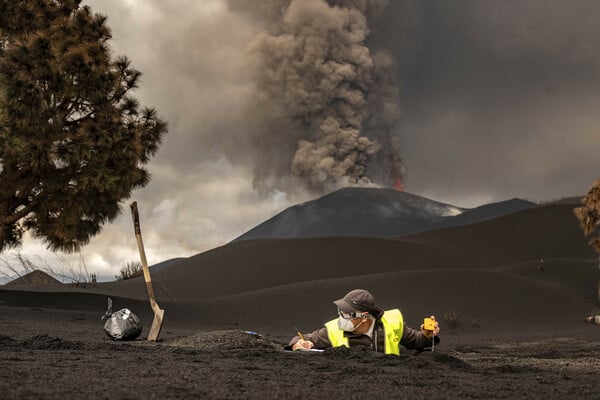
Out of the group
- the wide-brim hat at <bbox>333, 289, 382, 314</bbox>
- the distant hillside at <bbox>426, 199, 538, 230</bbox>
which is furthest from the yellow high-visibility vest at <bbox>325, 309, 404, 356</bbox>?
the distant hillside at <bbox>426, 199, 538, 230</bbox>

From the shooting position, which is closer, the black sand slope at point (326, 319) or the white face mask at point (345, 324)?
the black sand slope at point (326, 319)

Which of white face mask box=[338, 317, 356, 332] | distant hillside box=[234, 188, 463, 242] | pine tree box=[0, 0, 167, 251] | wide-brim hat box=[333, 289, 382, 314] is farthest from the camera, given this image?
distant hillside box=[234, 188, 463, 242]

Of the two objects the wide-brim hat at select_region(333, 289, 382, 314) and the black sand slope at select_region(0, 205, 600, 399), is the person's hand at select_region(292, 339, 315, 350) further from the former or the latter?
the wide-brim hat at select_region(333, 289, 382, 314)

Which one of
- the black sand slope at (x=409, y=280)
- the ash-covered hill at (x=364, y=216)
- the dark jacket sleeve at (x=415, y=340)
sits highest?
the ash-covered hill at (x=364, y=216)

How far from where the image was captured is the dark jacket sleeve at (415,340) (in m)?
6.20

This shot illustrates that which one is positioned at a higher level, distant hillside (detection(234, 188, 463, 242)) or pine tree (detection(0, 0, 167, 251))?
distant hillside (detection(234, 188, 463, 242))

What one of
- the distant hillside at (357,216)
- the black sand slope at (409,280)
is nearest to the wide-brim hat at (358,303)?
the black sand slope at (409,280)

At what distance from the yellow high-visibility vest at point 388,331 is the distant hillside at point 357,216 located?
91030mm

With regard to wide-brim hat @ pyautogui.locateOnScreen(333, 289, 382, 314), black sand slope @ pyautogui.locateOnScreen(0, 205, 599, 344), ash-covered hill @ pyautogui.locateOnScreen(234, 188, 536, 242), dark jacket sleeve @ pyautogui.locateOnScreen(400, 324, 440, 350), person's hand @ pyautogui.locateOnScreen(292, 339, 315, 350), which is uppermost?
ash-covered hill @ pyautogui.locateOnScreen(234, 188, 536, 242)

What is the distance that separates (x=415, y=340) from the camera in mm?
6277

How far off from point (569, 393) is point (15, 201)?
1682 cm

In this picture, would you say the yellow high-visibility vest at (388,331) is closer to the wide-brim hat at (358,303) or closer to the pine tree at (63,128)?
A: the wide-brim hat at (358,303)

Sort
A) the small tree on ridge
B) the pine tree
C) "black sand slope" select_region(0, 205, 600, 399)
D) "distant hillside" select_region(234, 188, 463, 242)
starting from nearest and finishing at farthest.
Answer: "black sand slope" select_region(0, 205, 600, 399)
the pine tree
the small tree on ridge
"distant hillside" select_region(234, 188, 463, 242)

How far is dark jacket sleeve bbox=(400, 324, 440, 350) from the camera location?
620 centimetres
